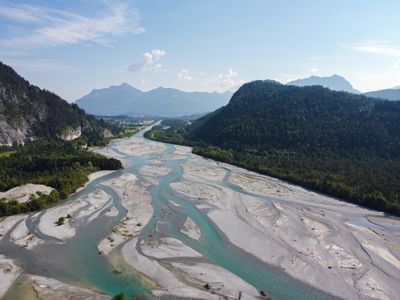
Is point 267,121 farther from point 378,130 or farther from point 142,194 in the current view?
point 142,194

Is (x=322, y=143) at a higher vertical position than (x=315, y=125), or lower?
lower

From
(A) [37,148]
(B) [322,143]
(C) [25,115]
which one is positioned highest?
(C) [25,115]

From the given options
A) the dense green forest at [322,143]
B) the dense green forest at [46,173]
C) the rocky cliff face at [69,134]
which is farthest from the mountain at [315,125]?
the dense green forest at [46,173]

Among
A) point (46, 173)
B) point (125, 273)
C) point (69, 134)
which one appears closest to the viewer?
point (125, 273)

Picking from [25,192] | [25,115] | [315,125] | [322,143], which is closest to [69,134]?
[25,115]

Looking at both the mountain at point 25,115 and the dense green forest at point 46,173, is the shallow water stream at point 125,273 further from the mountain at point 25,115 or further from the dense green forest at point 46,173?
the mountain at point 25,115

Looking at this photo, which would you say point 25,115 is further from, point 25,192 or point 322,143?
point 322,143

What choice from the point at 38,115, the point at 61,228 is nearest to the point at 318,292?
the point at 61,228
